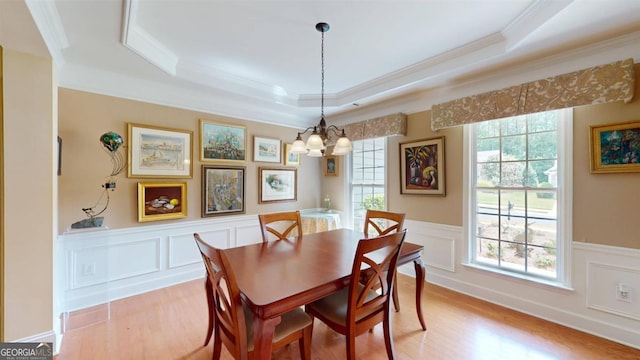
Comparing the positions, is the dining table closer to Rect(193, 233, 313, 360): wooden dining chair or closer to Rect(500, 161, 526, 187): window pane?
Rect(193, 233, 313, 360): wooden dining chair

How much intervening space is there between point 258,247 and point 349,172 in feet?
8.59

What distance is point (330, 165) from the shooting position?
Answer: 466 cm

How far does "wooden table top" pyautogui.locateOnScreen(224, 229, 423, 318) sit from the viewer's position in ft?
4.25

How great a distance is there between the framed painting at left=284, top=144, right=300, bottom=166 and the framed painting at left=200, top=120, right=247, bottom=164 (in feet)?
2.47

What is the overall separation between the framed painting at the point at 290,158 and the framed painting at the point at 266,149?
0.16 meters

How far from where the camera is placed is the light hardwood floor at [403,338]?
6.24ft

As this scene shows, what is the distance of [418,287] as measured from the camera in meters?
2.21

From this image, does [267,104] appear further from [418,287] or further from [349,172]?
[418,287]

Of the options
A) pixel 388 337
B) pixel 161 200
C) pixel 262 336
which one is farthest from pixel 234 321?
pixel 161 200

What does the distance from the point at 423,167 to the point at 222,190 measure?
9.31 ft

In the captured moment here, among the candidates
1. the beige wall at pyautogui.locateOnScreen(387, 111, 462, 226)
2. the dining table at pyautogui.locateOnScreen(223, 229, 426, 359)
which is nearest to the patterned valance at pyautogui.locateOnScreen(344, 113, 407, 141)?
the beige wall at pyautogui.locateOnScreen(387, 111, 462, 226)

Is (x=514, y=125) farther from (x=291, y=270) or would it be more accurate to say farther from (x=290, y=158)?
(x=290, y=158)

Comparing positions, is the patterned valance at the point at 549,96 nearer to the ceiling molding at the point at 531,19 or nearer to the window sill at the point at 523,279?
the ceiling molding at the point at 531,19

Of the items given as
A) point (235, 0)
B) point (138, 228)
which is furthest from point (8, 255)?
point (235, 0)
